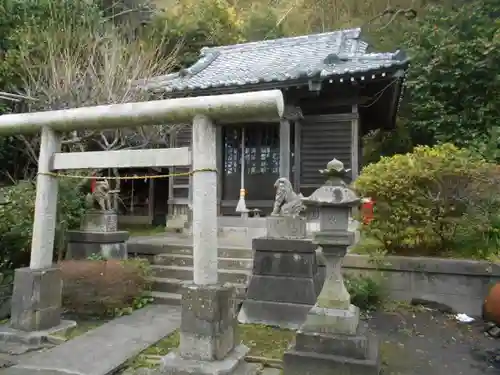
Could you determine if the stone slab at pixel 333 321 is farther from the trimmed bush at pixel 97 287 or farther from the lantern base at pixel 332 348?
the trimmed bush at pixel 97 287

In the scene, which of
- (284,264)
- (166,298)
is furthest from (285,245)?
(166,298)

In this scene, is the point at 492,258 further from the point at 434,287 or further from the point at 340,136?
the point at 340,136

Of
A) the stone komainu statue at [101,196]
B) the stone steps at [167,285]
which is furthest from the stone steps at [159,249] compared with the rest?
the stone komainu statue at [101,196]

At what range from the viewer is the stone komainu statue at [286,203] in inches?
258

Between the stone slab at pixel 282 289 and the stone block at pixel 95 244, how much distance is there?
122 inches

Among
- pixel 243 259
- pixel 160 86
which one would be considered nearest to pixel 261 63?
pixel 160 86

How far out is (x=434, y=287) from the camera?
712cm

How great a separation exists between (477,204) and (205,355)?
18.5 ft

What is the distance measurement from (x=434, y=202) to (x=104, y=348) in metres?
6.02

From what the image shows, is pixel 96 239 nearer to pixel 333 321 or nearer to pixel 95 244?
pixel 95 244

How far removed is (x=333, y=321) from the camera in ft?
14.6

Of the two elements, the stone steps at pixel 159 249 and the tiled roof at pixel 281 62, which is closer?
the stone steps at pixel 159 249

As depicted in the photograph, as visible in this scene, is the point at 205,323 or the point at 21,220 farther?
the point at 21,220

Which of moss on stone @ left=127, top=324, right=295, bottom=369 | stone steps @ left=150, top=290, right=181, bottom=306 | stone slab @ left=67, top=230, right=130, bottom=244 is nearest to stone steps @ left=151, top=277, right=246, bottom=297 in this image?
stone steps @ left=150, top=290, right=181, bottom=306
